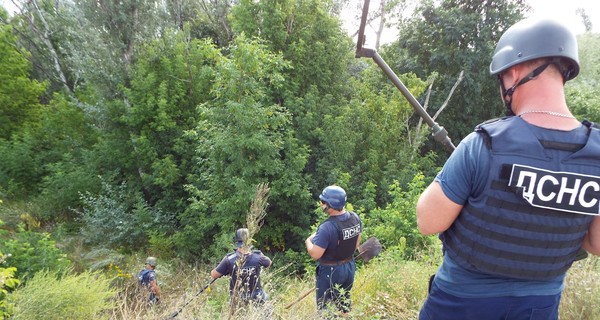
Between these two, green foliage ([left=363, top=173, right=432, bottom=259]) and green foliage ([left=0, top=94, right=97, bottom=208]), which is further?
green foliage ([left=0, top=94, right=97, bottom=208])

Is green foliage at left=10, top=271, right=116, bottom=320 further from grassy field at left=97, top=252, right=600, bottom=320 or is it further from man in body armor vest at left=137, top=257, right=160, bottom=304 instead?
man in body armor vest at left=137, top=257, right=160, bottom=304

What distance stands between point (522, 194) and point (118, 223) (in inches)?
443

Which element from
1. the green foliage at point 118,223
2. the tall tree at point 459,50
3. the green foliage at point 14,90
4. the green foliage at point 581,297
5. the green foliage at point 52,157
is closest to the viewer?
the green foliage at point 581,297

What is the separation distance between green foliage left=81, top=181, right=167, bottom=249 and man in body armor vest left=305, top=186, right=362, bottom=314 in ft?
25.6

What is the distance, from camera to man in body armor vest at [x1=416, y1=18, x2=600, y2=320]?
1230 mm

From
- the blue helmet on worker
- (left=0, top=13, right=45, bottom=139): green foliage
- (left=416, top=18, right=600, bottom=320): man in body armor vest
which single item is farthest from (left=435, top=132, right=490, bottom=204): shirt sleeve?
(left=0, top=13, right=45, bottom=139): green foliage

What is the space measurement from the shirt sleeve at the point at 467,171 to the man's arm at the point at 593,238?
1.47 ft

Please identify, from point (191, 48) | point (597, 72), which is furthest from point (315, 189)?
point (597, 72)

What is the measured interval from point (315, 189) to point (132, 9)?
7.90m

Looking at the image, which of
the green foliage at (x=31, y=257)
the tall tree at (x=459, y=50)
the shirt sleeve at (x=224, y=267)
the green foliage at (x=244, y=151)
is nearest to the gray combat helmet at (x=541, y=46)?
the shirt sleeve at (x=224, y=267)

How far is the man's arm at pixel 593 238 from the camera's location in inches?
53.1

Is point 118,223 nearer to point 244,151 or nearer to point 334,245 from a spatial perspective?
point 244,151

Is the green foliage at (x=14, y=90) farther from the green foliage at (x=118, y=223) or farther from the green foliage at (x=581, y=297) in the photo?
the green foliage at (x=581, y=297)

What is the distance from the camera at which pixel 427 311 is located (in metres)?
1.62
